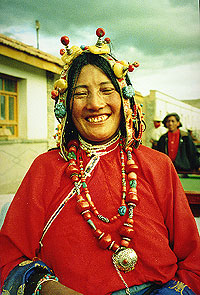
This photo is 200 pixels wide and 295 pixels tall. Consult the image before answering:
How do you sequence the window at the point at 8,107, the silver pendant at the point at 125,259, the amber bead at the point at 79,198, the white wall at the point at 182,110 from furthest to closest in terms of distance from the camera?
1. the white wall at the point at 182,110
2. the window at the point at 8,107
3. the amber bead at the point at 79,198
4. the silver pendant at the point at 125,259

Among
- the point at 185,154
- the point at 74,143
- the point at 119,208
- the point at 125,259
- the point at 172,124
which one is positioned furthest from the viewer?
the point at 172,124

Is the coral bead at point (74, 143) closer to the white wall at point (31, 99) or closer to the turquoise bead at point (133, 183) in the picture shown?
the turquoise bead at point (133, 183)

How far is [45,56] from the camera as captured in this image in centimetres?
548

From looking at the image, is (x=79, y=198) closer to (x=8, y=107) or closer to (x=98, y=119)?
(x=98, y=119)

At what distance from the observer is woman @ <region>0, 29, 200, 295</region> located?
1.27m

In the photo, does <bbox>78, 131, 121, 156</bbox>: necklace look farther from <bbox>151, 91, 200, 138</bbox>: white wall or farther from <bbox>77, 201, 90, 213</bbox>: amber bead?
<bbox>151, 91, 200, 138</bbox>: white wall

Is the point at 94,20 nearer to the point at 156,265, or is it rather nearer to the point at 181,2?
the point at 181,2

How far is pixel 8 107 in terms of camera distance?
512 centimetres

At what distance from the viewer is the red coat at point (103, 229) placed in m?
1.27

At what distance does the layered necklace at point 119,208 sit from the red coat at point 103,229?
28mm

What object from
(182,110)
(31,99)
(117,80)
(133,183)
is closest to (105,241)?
(133,183)

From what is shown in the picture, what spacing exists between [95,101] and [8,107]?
13.5ft

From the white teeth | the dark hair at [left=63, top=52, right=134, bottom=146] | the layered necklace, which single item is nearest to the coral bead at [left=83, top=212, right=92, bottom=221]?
the layered necklace

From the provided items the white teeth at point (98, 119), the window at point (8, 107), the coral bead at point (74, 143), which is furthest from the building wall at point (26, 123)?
the white teeth at point (98, 119)
